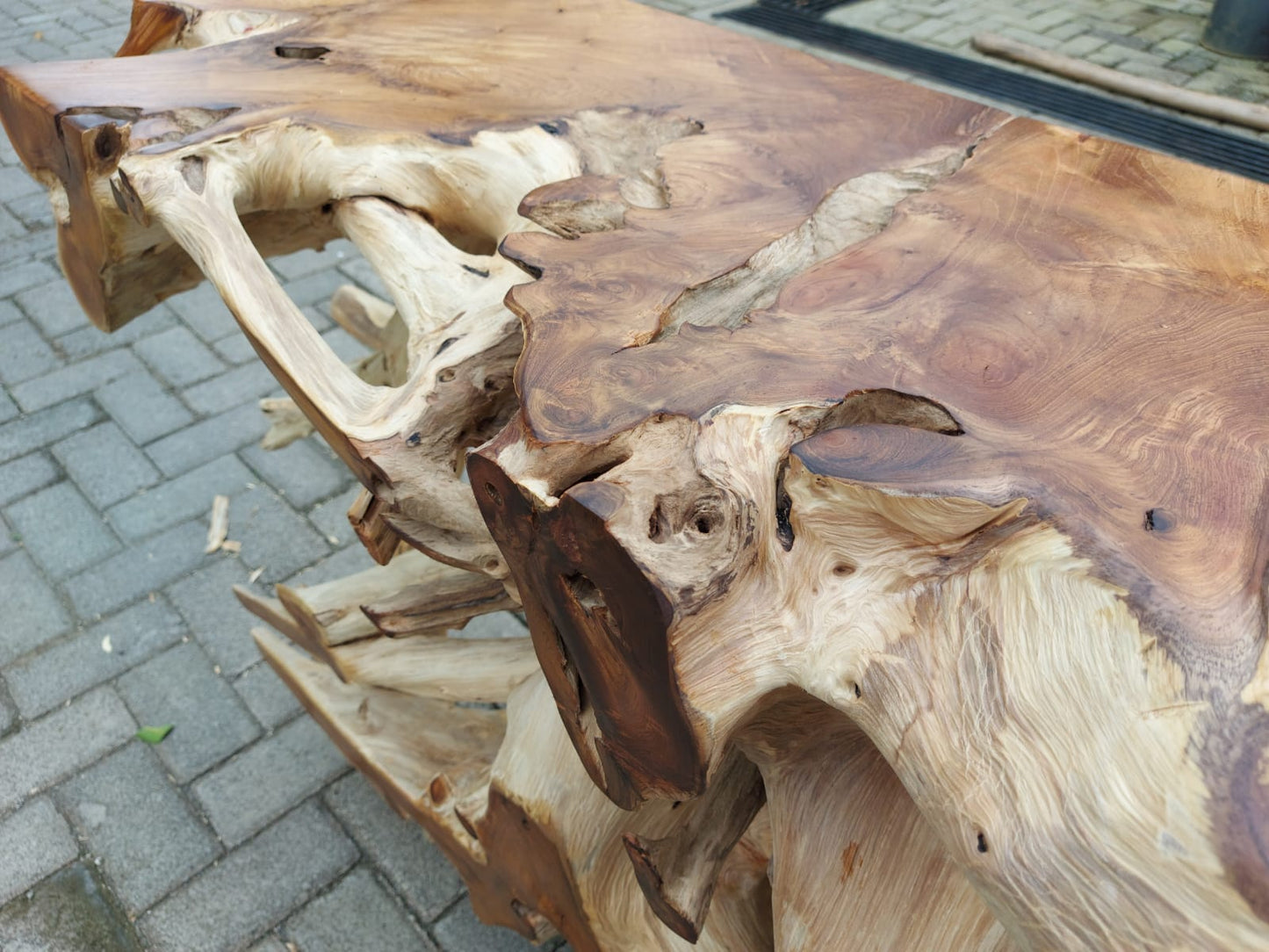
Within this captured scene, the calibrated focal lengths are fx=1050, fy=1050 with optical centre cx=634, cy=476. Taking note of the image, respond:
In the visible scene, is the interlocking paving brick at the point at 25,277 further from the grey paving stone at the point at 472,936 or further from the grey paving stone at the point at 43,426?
the grey paving stone at the point at 472,936

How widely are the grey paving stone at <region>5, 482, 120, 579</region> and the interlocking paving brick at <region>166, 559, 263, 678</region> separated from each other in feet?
0.79

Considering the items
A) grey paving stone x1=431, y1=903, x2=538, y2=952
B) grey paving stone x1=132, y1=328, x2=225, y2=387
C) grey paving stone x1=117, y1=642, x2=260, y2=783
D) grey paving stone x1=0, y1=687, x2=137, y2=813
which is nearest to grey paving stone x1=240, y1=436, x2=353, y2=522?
grey paving stone x1=132, y1=328, x2=225, y2=387

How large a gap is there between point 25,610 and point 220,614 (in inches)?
17.0

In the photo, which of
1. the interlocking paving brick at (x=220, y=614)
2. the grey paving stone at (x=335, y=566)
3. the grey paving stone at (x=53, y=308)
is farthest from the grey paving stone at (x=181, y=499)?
the grey paving stone at (x=53, y=308)

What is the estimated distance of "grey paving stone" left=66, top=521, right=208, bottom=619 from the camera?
7.79 ft

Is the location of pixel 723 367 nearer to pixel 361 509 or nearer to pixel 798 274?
pixel 798 274

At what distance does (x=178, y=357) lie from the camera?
305cm

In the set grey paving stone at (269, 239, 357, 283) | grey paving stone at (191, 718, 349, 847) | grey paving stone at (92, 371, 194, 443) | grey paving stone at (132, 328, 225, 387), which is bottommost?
grey paving stone at (191, 718, 349, 847)

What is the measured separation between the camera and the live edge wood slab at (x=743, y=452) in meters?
0.78

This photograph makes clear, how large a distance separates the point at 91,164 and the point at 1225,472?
1.45m

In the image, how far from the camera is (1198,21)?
4.92 m

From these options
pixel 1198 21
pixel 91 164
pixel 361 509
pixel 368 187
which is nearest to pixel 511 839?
pixel 361 509

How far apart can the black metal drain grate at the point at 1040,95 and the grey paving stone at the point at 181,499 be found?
10.4 ft

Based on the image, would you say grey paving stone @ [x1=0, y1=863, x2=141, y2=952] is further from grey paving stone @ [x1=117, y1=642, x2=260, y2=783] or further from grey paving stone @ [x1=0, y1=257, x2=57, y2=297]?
grey paving stone @ [x1=0, y1=257, x2=57, y2=297]
